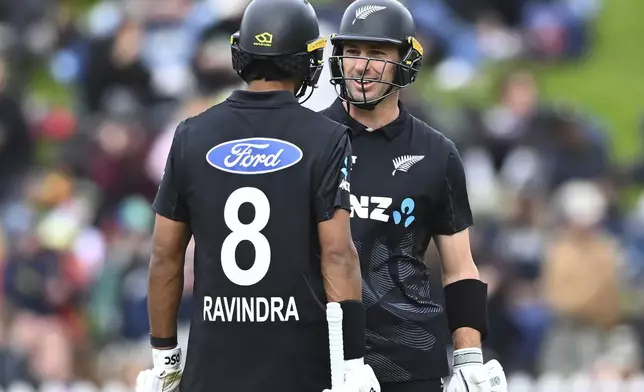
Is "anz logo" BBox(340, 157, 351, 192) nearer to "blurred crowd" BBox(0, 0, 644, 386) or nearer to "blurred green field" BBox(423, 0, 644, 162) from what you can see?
"blurred crowd" BBox(0, 0, 644, 386)

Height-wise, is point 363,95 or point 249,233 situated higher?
point 363,95

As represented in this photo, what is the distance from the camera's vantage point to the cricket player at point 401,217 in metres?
5.25

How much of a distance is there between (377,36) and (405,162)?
20.2 inches

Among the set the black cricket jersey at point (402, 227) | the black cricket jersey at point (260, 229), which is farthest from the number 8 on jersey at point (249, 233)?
the black cricket jersey at point (402, 227)

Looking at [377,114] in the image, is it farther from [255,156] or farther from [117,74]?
[117,74]

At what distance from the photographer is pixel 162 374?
4.83 metres

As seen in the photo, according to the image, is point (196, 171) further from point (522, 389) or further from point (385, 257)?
point (522, 389)

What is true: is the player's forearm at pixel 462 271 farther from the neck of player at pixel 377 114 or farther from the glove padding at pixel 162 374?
the glove padding at pixel 162 374

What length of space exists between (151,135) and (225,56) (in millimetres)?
1255

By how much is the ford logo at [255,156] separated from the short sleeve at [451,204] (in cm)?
105

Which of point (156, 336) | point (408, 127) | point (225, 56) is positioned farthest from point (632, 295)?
point (156, 336)

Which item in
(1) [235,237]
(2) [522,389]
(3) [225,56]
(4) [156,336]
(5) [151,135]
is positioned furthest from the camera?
(3) [225,56]

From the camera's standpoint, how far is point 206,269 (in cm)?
459

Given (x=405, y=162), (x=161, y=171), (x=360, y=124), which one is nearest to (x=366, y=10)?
(x=360, y=124)
